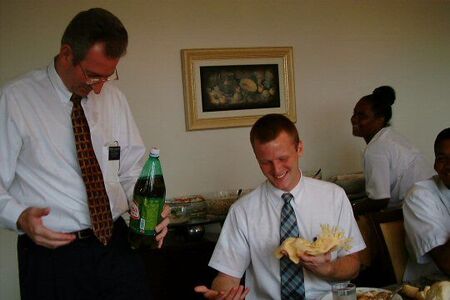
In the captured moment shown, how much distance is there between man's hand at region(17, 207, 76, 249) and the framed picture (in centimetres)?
197

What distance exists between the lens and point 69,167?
1804mm

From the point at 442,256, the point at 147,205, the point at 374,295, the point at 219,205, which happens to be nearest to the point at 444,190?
the point at 442,256

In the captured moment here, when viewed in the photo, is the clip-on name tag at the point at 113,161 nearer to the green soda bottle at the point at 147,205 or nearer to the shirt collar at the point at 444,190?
the green soda bottle at the point at 147,205

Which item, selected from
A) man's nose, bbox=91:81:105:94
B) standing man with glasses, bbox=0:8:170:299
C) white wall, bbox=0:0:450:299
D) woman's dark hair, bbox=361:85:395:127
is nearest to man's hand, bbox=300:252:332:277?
standing man with glasses, bbox=0:8:170:299

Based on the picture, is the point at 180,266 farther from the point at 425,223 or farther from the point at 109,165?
the point at 425,223

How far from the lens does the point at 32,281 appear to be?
1.76 metres

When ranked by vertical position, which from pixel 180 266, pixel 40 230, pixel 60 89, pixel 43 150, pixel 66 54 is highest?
pixel 66 54

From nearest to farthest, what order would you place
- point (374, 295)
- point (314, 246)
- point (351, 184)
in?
point (374, 295)
point (314, 246)
point (351, 184)

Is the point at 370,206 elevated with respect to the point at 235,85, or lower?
lower

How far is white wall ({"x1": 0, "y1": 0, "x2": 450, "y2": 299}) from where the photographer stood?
3107mm

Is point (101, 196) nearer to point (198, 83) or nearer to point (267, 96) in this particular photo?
point (198, 83)

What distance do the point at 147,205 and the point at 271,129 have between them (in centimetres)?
57

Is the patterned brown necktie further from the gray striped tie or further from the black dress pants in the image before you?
the gray striped tie

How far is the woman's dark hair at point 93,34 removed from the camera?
1.73 metres
